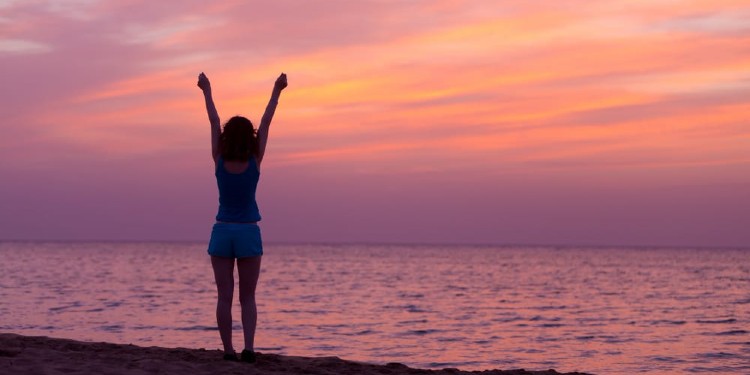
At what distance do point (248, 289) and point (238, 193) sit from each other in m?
0.92

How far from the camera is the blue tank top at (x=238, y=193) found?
7633 millimetres

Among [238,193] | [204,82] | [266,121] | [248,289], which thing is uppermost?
[204,82]

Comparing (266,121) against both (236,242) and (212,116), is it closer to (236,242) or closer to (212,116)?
(212,116)

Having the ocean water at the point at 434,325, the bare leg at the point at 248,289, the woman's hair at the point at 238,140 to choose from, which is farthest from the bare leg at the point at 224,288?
the ocean water at the point at 434,325

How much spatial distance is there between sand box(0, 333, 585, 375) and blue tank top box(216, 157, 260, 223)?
139 cm

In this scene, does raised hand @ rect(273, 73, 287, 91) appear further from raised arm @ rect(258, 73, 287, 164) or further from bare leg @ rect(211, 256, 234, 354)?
bare leg @ rect(211, 256, 234, 354)

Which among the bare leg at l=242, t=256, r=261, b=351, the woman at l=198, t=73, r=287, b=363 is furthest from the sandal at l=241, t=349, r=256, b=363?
the woman at l=198, t=73, r=287, b=363

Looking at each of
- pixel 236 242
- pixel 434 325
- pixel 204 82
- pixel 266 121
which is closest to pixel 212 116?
pixel 204 82

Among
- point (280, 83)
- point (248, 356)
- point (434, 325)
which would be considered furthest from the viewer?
point (434, 325)

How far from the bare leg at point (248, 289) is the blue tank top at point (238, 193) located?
40 centimetres

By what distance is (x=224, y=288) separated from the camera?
7855 millimetres

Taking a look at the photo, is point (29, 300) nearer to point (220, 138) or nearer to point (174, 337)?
point (174, 337)

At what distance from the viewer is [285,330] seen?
63.5 ft

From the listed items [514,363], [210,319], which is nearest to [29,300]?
[210,319]
